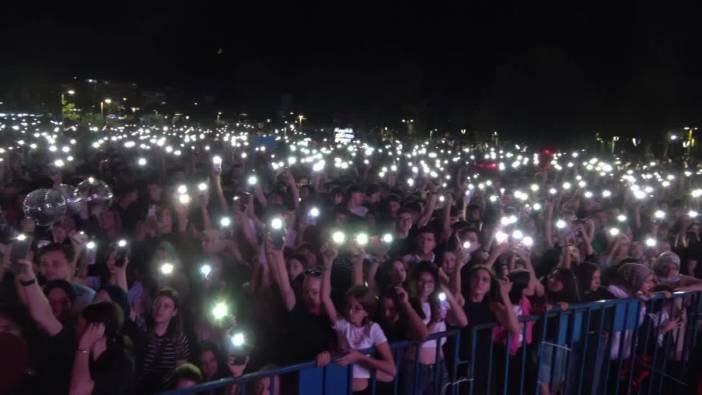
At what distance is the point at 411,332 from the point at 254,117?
151 feet

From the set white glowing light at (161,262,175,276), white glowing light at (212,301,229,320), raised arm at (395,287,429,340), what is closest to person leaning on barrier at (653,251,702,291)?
raised arm at (395,287,429,340)

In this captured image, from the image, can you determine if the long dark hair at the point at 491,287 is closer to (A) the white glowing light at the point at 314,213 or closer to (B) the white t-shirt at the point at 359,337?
(B) the white t-shirt at the point at 359,337

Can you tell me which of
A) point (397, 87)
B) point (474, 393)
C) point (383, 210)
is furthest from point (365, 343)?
point (397, 87)

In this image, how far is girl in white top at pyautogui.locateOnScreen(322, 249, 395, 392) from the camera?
4.36 meters

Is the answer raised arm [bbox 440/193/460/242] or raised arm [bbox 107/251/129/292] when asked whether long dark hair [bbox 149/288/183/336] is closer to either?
raised arm [bbox 107/251/129/292]

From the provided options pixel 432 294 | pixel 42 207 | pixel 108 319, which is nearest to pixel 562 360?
pixel 432 294

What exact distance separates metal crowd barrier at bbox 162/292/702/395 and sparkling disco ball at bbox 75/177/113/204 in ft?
17.8

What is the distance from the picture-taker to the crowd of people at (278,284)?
4125mm

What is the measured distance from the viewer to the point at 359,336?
472 centimetres

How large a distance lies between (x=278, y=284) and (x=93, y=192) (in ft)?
15.0

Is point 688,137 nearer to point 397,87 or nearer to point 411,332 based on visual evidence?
point 397,87

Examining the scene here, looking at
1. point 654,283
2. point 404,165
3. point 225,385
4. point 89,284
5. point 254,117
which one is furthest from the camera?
point 254,117

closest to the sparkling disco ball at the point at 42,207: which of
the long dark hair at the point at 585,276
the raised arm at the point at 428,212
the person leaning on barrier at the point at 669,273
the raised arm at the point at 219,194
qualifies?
the raised arm at the point at 219,194

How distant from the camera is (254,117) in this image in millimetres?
49719
